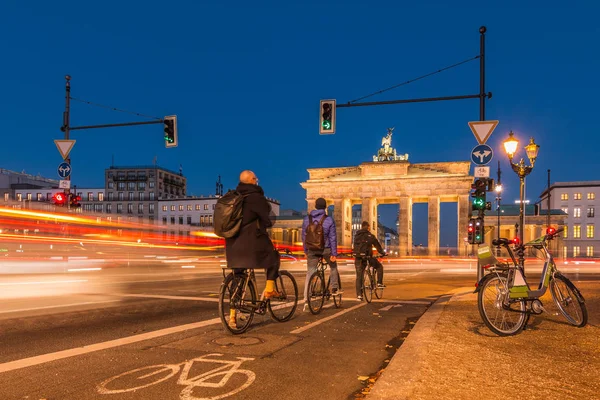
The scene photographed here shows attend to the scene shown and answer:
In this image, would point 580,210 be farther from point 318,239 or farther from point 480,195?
point 318,239

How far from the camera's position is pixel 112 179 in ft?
402

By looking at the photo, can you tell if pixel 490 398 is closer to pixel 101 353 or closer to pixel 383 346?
pixel 383 346

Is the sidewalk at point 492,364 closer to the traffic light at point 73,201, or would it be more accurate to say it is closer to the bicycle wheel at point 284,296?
the bicycle wheel at point 284,296

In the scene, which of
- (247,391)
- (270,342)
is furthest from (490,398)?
(270,342)

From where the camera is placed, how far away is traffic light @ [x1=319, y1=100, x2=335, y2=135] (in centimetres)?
1897

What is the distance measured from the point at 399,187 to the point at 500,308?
67454 millimetres

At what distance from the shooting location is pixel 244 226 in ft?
21.4

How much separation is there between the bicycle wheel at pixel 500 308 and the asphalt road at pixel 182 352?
46.1 inches

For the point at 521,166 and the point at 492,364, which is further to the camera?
the point at 521,166

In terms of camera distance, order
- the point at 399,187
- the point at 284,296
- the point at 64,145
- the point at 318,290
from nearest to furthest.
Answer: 1. the point at 284,296
2. the point at 318,290
3. the point at 64,145
4. the point at 399,187

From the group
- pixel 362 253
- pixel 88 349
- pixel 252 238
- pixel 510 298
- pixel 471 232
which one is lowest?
pixel 88 349

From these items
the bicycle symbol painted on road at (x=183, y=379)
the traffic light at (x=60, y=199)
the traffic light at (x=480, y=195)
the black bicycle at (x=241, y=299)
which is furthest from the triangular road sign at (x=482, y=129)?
the traffic light at (x=60, y=199)

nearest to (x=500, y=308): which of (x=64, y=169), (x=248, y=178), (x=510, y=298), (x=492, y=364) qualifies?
(x=510, y=298)

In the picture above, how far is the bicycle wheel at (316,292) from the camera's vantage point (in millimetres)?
8484
